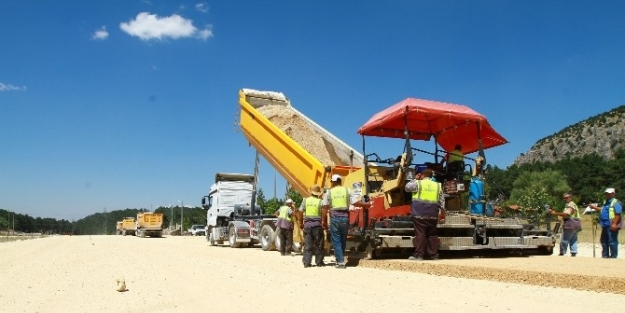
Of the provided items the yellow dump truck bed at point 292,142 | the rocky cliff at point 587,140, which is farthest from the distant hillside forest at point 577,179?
the yellow dump truck bed at point 292,142

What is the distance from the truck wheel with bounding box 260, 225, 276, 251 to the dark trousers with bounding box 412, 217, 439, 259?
6673 millimetres

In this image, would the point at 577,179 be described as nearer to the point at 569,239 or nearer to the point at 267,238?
the point at 267,238

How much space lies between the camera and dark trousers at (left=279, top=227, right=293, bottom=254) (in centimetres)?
1257

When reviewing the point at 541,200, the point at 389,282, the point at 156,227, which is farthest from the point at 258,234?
the point at 541,200

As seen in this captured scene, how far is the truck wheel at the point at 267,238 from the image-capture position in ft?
46.8

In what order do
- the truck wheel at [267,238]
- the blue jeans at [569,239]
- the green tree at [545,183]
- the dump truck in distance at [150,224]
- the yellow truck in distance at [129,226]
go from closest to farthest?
the blue jeans at [569,239], the truck wheel at [267,238], the dump truck in distance at [150,224], the yellow truck in distance at [129,226], the green tree at [545,183]

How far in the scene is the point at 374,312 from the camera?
14.1ft

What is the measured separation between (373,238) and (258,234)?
7718 mm

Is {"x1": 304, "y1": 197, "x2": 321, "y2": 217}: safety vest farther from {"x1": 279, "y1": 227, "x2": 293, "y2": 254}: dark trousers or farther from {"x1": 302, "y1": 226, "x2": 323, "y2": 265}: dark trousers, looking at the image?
{"x1": 279, "y1": 227, "x2": 293, "y2": 254}: dark trousers

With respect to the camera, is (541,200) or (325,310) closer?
(325,310)

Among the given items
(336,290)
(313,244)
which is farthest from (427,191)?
(336,290)

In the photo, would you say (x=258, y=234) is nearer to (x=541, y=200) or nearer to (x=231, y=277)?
(x=231, y=277)

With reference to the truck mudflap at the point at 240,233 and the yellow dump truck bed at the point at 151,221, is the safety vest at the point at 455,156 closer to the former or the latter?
the truck mudflap at the point at 240,233

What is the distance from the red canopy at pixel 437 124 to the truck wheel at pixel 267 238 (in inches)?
209
